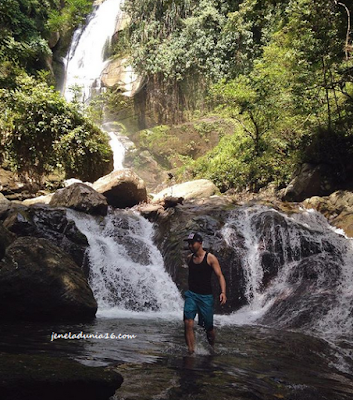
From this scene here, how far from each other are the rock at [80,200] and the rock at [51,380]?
8.69 m

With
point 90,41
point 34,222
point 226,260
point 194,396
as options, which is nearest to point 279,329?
point 226,260

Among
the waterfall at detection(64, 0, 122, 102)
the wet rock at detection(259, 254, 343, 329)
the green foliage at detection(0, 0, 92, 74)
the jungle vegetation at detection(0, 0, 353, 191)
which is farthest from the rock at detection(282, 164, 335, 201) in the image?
the waterfall at detection(64, 0, 122, 102)

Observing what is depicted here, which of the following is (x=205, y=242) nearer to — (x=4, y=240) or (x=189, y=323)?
(x=4, y=240)

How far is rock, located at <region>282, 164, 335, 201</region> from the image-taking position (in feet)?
46.4

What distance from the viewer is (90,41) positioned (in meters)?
28.3

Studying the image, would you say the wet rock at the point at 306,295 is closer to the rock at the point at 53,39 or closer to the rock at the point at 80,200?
the rock at the point at 80,200

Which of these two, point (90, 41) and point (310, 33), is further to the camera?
point (90, 41)

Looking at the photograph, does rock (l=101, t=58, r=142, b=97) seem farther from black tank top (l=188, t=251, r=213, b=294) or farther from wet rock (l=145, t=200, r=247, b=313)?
black tank top (l=188, t=251, r=213, b=294)

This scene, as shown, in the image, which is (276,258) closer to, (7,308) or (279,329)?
(279,329)

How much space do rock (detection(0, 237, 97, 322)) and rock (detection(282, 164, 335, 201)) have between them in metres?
9.25

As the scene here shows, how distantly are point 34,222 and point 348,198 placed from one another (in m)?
9.62

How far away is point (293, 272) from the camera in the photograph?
967 cm

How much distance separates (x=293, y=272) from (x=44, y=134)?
9743 mm

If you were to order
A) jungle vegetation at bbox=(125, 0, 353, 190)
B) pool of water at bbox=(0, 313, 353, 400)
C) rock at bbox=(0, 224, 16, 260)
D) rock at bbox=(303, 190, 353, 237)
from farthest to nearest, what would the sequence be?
jungle vegetation at bbox=(125, 0, 353, 190) → rock at bbox=(303, 190, 353, 237) → rock at bbox=(0, 224, 16, 260) → pool of water at bbox=(0, 313, 353, 400)
